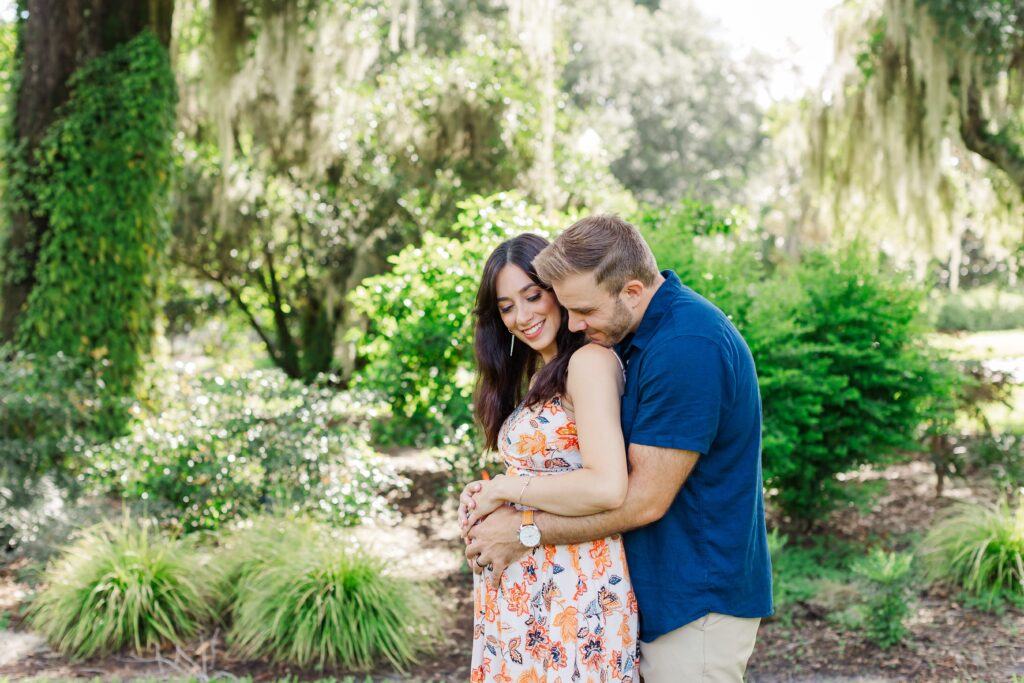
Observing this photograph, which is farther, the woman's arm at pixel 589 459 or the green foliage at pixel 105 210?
the green foliage at pixel 105 210

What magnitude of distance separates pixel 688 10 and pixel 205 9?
60.5 ft

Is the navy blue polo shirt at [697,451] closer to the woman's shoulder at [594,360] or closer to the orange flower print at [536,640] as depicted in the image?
the woman's shoulder at [594,360]

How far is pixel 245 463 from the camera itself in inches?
225

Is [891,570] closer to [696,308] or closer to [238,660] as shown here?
[696,308]

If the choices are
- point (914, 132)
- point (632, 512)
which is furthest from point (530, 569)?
point (914, 132)

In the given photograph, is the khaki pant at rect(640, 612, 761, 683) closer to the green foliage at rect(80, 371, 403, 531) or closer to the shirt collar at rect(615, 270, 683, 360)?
the shirt collar at rect(615, 270, 683, 360)

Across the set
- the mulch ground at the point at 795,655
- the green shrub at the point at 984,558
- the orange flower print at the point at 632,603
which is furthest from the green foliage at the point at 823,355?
the orange flower print at the point at 632,603

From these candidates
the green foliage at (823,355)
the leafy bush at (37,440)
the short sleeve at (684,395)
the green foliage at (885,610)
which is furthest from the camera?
the leafy bush at (37,440)

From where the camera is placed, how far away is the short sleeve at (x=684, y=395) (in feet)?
6.72

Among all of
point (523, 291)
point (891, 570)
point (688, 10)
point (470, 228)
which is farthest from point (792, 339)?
point (688, 10)

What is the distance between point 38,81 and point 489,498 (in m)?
6.96

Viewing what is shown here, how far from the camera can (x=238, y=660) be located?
4578mm

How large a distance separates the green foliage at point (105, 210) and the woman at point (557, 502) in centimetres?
556

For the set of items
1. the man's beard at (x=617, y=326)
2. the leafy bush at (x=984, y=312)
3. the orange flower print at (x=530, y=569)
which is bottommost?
the orange flower print at (x=530, y=569)
